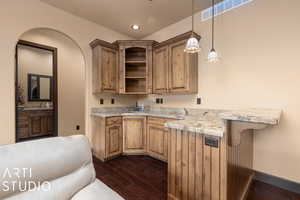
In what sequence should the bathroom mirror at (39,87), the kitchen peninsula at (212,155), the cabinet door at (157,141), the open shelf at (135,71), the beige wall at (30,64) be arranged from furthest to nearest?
the bathroom mirror at (39,87)
the beige wall at (30,64)
the open shelf at (135,71)
the cabinet door at (157,141)
the kitchen peninsula at (212,155)

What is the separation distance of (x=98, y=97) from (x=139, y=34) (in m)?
1.87

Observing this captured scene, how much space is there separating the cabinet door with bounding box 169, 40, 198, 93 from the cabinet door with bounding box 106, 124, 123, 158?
134cm

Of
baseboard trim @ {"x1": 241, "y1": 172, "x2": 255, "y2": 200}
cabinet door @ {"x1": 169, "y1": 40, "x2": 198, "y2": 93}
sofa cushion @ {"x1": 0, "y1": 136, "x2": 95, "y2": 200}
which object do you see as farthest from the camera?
cabinet door @ {"x1": 169, "y1": 40, "x2": 198, "y2": 93}

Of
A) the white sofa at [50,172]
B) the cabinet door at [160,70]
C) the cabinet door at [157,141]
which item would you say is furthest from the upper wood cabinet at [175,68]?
the white sofa at [50,172]

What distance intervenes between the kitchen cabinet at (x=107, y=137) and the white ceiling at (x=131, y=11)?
2.03 meters

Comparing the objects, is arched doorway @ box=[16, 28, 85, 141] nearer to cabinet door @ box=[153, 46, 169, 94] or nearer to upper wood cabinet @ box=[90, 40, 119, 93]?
upper wood cabinet @ box=[90, 40, 119, 93]

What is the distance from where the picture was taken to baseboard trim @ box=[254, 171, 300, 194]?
196cm

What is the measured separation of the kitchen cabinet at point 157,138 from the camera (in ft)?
9.34

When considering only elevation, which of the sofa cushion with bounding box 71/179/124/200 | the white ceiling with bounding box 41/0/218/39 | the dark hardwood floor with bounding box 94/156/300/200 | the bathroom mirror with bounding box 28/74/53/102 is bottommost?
the dark hardwood floor with bounding box 94/156/300/200

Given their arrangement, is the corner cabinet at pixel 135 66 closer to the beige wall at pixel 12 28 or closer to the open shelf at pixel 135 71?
the open shelf at pixel 135 71

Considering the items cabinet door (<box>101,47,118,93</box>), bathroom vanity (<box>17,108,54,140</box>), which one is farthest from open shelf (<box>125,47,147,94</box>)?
bathroom vanity (<box>17,108,54,140</box>)

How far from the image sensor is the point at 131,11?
2.84 m

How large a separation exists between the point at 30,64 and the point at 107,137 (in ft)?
12.7

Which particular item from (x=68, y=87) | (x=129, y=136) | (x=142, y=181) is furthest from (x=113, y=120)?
(x=68, y=87)
